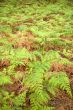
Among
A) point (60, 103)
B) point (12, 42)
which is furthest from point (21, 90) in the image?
point (12, 42)

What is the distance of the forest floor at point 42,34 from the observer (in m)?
4.41

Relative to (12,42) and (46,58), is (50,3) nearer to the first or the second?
(12,42)

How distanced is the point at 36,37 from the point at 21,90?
8.23ft

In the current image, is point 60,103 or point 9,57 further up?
point 9,57

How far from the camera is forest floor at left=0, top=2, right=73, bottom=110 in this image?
4405 millimetres

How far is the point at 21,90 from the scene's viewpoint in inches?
146

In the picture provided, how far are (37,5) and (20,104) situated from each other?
784cm

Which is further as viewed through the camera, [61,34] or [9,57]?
[61,34]

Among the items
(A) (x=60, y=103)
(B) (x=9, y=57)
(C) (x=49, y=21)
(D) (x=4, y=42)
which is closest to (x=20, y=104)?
(A) (x=60, y=103)

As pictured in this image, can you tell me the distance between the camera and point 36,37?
5.88m

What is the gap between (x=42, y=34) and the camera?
588 centimetres

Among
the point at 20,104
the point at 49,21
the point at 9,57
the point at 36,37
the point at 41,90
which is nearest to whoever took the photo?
the point at 20,104

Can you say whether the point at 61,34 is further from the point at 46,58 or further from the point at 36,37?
the point at 46,58

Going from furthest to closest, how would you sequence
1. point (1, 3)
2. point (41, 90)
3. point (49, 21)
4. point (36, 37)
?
1. point (1, 3)
2. point (49, 21)
3. point (36, 37)
4. point (41, 90)
